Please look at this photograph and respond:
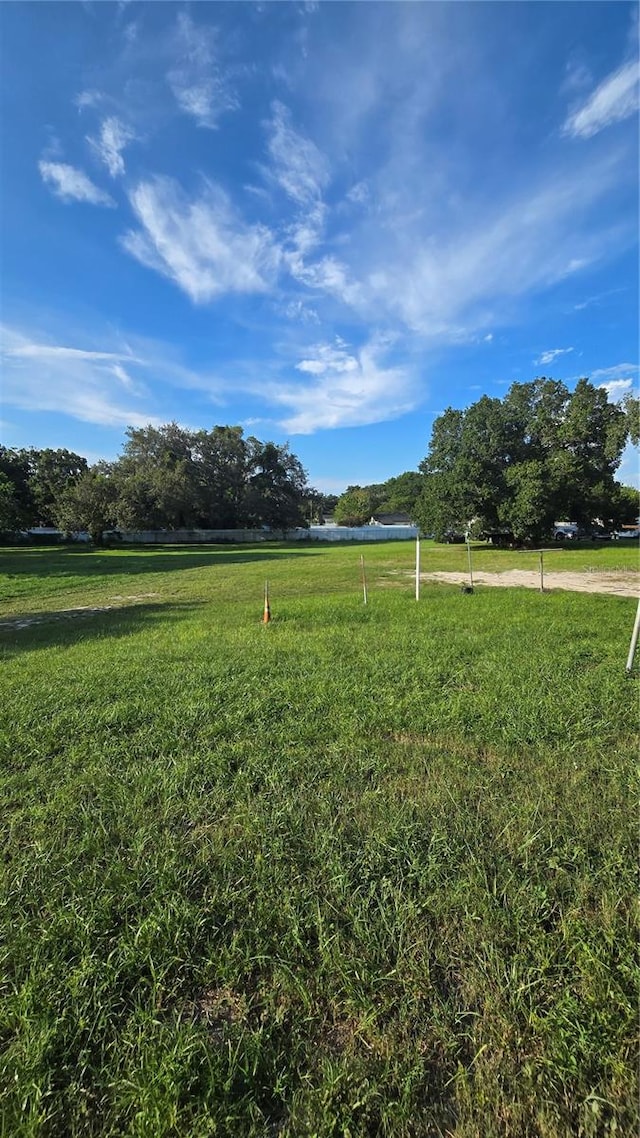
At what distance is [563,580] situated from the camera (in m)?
13.2

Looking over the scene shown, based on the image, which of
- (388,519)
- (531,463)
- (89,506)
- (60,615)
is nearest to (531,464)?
(531,463)

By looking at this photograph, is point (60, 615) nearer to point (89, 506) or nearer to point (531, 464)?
point (531, 464)

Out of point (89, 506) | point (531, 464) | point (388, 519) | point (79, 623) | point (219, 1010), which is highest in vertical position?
point (531, 464)

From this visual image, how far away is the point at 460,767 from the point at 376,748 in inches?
21.7

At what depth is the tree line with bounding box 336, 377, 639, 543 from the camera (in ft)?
88.4

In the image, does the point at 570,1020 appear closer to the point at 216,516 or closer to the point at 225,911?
the point at 225,911

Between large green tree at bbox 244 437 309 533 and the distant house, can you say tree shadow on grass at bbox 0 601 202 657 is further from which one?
the distant house

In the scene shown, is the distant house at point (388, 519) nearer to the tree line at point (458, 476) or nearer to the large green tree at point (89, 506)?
the tree line at point (458, 476)

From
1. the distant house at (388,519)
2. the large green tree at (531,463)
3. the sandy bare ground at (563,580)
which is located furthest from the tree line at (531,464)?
the distant house at (388,519)

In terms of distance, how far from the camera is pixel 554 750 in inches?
120

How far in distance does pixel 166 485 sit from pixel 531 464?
2775 centimetres

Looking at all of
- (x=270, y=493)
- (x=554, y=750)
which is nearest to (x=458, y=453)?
(x=270, y=493)

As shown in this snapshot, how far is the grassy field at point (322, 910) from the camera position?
1263 mm

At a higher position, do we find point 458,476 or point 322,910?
point 458,476
